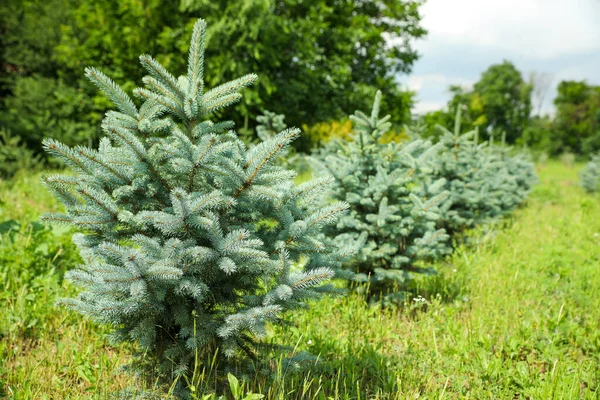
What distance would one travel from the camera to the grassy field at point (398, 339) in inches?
106

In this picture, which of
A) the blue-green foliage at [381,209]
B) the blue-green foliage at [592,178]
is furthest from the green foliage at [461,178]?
the blue-green foliage at [592,178]

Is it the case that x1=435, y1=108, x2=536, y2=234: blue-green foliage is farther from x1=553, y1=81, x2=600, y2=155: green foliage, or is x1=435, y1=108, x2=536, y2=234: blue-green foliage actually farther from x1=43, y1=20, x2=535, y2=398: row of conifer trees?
x1=553, y1=81, x2=600, y2=155: green foliage

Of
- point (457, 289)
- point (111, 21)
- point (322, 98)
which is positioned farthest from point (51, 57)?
point (457, 289)

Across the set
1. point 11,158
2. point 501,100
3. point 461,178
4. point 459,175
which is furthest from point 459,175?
point 501,100

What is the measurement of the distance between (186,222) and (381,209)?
7.46 feet

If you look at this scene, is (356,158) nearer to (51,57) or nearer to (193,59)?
(193,59)

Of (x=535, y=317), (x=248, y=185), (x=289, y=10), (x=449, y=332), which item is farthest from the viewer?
(x=289, y=10)

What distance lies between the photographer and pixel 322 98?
12.9 metres

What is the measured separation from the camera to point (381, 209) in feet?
12.7

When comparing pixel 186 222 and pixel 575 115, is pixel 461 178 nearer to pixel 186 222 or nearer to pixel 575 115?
pixel 186 222

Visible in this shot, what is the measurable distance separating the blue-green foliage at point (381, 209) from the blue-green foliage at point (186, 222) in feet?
5.32

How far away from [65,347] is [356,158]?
9.93ft

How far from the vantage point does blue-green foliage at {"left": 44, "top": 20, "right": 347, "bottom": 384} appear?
2.01 metres

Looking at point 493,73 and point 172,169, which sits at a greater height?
point 493,73
